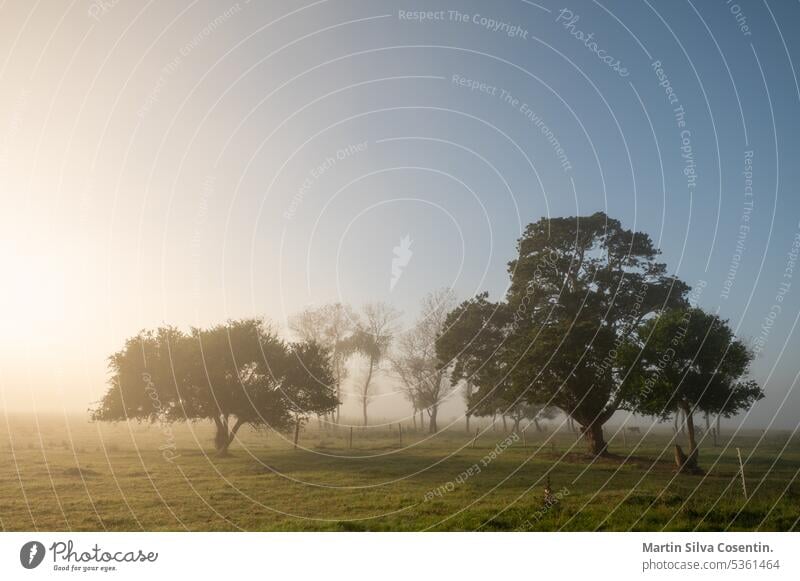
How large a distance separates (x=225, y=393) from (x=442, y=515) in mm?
21871

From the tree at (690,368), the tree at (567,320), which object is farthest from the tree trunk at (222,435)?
the tree at (690,368)

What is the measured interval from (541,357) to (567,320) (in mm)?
2609

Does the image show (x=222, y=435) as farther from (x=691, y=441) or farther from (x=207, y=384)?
(x=691, y=441)

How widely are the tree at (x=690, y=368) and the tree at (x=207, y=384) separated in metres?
19.5

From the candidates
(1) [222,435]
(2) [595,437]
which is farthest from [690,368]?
(1) [222,435]

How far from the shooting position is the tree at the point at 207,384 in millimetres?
33812

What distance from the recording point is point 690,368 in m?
27.8

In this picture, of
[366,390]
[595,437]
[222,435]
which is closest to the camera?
[595,437]

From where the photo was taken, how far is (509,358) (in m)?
33.0

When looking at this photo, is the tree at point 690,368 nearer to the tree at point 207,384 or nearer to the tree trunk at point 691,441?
the tree trunk at point 691,441

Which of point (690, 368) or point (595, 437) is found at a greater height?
point (690, 368)

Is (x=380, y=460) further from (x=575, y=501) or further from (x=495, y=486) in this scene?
(x=575, y=501)

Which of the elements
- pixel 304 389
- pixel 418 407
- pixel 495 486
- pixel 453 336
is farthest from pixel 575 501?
pixel 418 407

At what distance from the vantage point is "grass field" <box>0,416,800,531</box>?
50.4 feet
